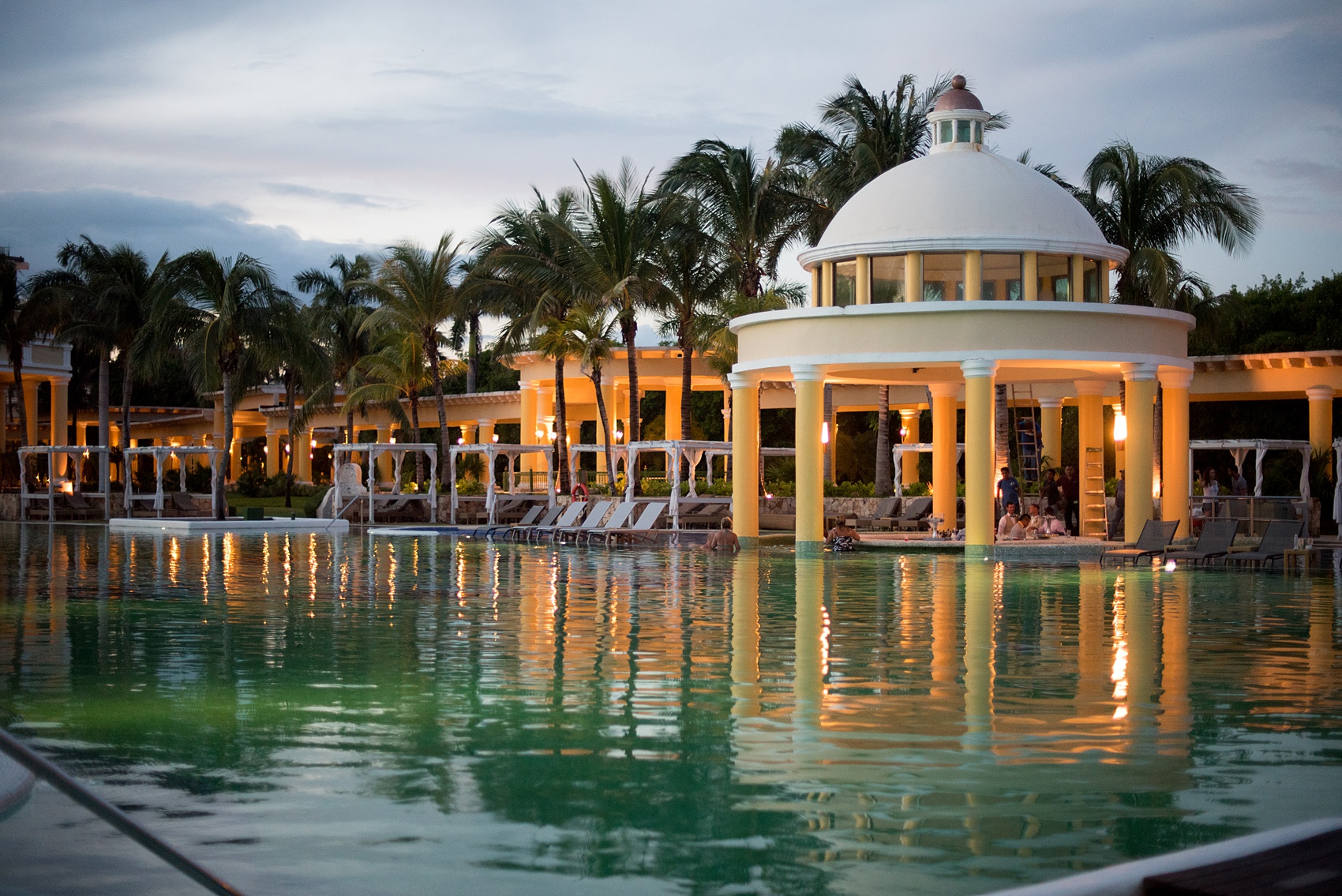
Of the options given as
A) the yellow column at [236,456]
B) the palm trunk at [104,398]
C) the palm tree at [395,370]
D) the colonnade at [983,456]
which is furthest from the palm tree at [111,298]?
the colonnade at [983,456]

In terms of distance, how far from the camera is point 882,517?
32.6 m

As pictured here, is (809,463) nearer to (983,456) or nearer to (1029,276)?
(983,456)

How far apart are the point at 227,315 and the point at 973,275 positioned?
76.6 feet

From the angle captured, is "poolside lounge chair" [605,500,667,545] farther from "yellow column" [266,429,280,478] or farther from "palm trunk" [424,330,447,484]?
"yellow column" [266,429,280,478]

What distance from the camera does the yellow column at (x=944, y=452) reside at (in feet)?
97.9

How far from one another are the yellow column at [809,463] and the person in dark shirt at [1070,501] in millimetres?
6925

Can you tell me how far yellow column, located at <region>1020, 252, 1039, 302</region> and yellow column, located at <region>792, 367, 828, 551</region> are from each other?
3.74 metres

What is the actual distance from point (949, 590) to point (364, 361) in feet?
113

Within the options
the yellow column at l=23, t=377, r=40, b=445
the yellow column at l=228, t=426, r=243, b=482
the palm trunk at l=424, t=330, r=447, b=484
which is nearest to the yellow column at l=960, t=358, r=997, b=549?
the palm trunk at l=424, t=330, r=447, b=484

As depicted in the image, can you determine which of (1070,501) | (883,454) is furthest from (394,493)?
(1070,501)

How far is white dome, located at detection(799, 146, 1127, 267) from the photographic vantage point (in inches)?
968

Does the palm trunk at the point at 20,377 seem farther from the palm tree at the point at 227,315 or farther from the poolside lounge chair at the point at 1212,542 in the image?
the poolside lounge chair at the point at 1212,542

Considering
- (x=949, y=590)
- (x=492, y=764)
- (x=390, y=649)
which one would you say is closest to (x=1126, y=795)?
(x=492, y=764)

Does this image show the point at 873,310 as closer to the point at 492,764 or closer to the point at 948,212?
the point at 948,212
